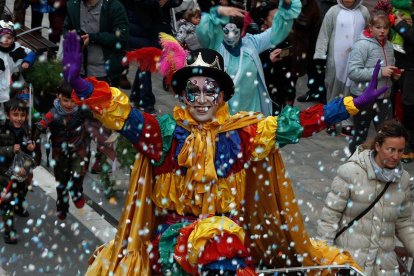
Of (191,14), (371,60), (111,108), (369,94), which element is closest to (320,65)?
(191,14)

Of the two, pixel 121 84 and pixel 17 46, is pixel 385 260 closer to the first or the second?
pixel 17 46

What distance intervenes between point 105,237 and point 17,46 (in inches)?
116

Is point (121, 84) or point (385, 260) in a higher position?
point (385, 260)

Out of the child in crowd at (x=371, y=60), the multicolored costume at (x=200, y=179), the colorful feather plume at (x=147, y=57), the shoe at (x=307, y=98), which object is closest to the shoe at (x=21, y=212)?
the multicolored costume at (x=200, y=179)

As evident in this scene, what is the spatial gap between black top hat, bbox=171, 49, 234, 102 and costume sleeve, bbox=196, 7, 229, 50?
2.29m

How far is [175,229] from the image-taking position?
6660 mm

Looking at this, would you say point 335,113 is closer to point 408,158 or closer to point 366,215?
point 366,215

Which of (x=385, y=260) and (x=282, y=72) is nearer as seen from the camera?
(x=385, y=260)

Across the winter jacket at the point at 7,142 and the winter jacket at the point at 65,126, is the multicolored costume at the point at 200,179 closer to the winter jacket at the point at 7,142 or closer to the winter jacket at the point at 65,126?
the winter jacket at the point at 7,142

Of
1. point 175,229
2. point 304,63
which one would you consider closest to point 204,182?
point 175,229

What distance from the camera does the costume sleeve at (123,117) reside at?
6.38 meters

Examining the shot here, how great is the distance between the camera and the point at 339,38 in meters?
12.1

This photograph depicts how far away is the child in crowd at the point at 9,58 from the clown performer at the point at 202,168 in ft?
14.1

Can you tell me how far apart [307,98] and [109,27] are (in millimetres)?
3077
